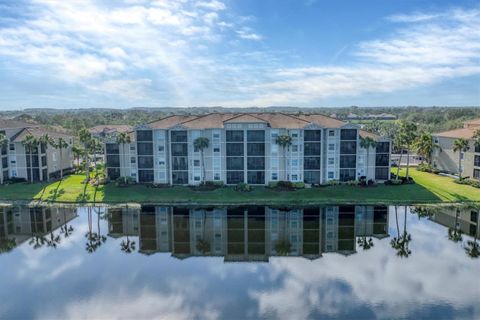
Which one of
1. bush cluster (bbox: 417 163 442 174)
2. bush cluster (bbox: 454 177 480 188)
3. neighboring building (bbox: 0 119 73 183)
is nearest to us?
bush cluster (bbox: 454 177 480 188)

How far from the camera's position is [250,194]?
56688 millimetres

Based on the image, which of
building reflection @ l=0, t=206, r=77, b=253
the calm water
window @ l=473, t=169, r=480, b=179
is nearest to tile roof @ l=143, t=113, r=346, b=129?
the calm water

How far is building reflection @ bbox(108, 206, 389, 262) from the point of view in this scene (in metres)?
37.7

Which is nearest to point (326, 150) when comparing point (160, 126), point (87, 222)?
point (160, 126)

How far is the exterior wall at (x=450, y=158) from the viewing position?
62406 mm

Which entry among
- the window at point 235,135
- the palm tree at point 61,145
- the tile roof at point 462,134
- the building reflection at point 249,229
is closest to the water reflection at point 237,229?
the building reflection at point 249,229

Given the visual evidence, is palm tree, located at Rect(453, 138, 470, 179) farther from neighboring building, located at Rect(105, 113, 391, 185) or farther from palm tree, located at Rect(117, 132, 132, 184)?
palm tree, located at Rect(117, 132, 132, 184)

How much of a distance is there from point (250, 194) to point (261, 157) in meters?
6.92

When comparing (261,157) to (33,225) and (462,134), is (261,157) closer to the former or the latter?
(33,225)

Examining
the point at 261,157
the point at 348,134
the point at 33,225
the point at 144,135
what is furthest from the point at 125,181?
the point at 348,134

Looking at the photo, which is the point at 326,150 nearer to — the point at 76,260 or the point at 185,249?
the point at 185,249

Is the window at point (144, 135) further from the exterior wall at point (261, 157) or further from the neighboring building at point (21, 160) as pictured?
the neighboring building at point (21, 160)

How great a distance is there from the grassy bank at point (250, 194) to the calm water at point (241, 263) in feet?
9.92

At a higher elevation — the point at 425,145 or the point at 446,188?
the point at 425,145
